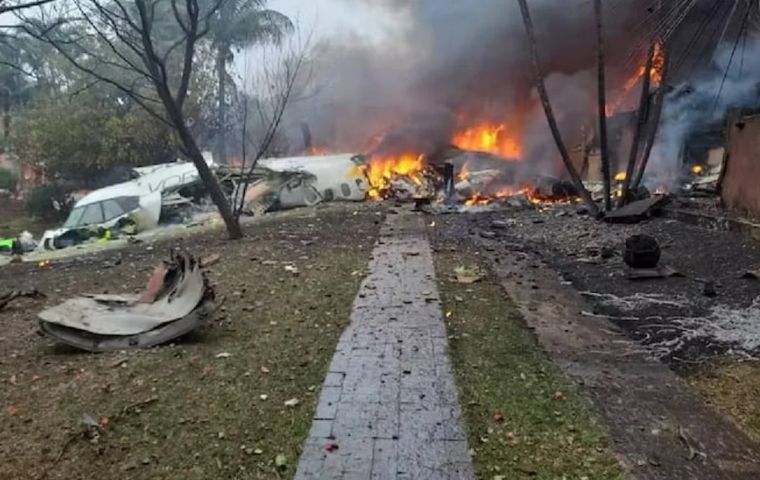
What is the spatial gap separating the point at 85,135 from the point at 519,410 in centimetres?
2455

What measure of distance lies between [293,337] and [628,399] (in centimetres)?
250

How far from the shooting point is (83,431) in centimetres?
315

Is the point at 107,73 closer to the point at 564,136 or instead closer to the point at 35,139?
the point at 35,139

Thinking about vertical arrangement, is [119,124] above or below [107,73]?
below

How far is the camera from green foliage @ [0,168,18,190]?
1187 inches

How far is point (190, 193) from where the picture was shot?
19.9 m

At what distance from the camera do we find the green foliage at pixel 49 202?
2494 cm

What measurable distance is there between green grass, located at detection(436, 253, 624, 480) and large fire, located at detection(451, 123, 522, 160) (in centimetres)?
2054

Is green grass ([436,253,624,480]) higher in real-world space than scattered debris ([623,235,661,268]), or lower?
lower

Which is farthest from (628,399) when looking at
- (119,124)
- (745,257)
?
(119,124)

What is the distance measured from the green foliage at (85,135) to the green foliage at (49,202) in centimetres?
73

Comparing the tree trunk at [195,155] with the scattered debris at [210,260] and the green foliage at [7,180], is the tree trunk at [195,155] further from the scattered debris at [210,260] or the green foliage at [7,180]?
the green foliage at [7,180]

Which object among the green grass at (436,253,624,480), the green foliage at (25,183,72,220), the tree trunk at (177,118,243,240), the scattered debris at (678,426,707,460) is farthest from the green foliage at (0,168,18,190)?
the scattered debris at (678,426,707,460)

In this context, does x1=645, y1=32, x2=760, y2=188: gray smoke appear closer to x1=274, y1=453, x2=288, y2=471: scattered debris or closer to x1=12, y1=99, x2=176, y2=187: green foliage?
x1=274, y1=453, x2=288, y2=471: scattered debris
